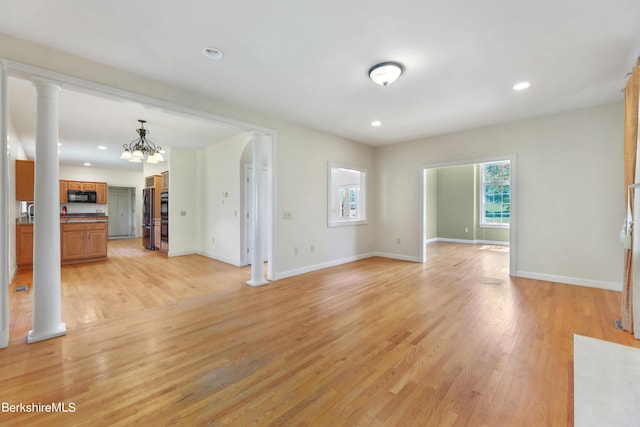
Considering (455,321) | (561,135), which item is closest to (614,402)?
(455,321)

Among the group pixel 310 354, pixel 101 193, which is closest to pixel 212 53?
pixel 310 354

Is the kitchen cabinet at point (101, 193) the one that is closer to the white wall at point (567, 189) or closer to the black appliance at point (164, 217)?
the black appliance at point (164, 217)

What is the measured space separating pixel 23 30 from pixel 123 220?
1042 cm

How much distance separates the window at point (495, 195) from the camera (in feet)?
27.5

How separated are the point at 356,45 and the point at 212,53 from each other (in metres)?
1.37

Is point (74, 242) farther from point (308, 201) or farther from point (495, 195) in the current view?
point (495, 195)

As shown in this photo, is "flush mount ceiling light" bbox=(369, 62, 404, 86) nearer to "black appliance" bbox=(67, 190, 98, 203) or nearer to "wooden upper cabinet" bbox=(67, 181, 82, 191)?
"black appliance" bbox=(67, 190, 98, 203)

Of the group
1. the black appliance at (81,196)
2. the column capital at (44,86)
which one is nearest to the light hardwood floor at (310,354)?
the column capital at (44,86)

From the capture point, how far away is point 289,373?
1942 mm

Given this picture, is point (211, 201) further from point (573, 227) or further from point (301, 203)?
point (573, 227)

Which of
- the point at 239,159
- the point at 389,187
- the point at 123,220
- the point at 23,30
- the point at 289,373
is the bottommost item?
the point at 289,373

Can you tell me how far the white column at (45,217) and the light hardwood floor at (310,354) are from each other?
199 mm

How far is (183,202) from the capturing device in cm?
668

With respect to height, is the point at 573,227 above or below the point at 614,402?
above
